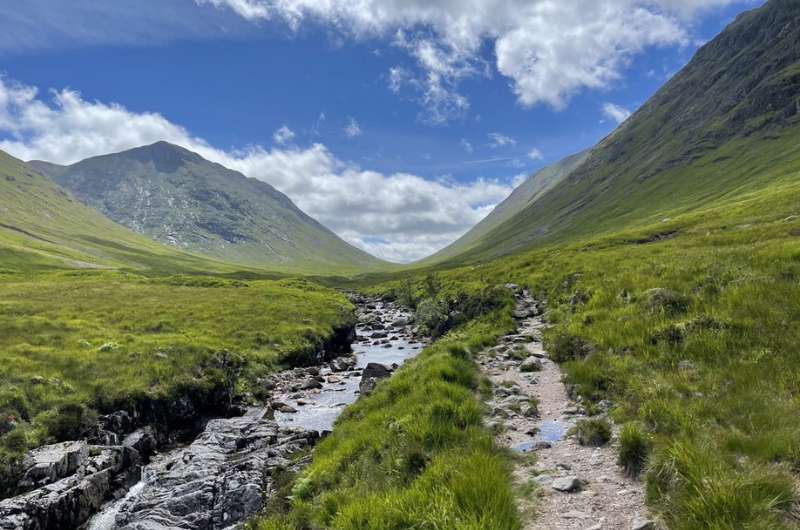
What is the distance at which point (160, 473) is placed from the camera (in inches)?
670

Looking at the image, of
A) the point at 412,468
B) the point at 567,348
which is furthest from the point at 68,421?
the point at 567,348

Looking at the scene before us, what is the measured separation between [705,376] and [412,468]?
282 inches

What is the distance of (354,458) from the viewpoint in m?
11.4

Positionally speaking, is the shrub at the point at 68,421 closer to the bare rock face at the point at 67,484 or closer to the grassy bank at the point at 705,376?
the bare rock face at the point at 67,484

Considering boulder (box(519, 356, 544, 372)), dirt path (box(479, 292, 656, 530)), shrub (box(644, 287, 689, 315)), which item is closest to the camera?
dirt path (box(479, 292, 656, 530))

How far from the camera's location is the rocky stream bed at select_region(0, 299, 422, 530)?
1367cm

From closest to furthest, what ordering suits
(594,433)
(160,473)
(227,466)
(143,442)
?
(594,433), (227,466), (160,473), (143,442)

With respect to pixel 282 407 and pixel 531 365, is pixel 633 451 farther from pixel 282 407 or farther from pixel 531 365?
pixel 282 407

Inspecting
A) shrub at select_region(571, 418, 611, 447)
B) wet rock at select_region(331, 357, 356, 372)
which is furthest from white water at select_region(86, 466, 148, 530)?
wet rock at select_region(331, 357, 356, 372)

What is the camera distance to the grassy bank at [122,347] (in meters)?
20.0

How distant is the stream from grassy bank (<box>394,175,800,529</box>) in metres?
10.7

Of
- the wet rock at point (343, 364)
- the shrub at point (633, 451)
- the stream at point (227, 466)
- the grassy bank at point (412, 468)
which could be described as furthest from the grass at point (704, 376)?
the wet rock at point (343, 364)

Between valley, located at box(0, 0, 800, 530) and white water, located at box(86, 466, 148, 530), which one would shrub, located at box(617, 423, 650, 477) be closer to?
valley, located at box(0, 0, 800, 530)

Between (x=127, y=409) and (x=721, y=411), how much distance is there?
24.7 meters
